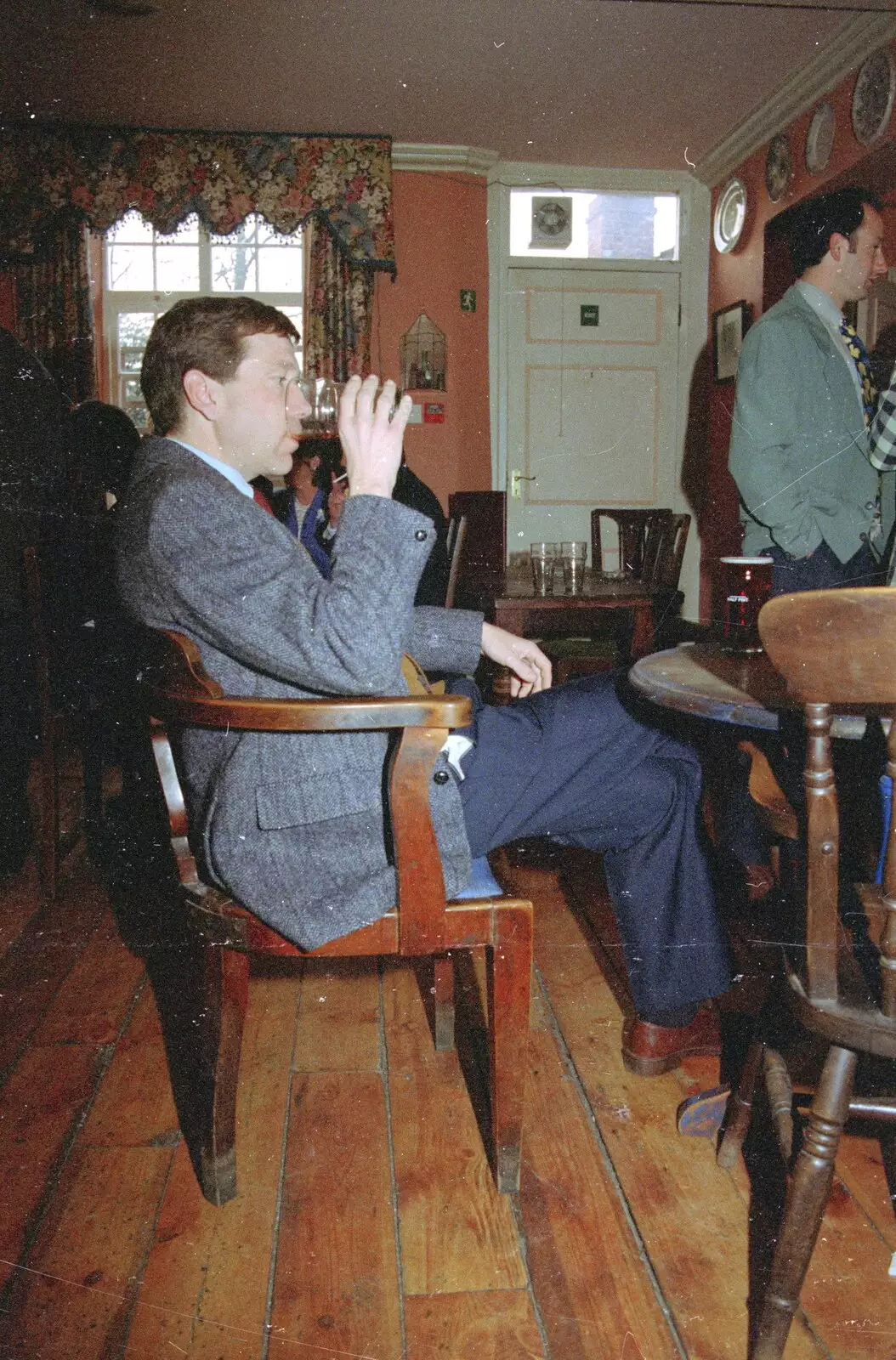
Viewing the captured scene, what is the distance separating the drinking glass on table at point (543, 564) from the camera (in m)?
3.03

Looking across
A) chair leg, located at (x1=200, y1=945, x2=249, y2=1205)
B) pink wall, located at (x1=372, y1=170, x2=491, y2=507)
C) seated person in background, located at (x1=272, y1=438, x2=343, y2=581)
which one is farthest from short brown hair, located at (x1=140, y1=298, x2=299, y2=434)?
pink wall, located at (x1=372, y1=170, x2=491, y2=507)

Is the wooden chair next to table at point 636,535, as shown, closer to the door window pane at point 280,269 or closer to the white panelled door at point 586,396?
the white panelled door at point 586,396

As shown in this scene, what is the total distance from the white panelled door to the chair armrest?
539cm

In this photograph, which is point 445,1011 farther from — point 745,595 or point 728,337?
point 728,337

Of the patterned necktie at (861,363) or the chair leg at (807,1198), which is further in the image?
the patterned necktie at (861,363)

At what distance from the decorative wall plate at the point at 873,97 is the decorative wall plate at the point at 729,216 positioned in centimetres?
129

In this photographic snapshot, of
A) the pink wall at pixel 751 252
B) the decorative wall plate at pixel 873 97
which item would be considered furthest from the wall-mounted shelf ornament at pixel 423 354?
the decorative wall plate at pixel 873 97

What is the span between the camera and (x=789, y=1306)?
1001mm

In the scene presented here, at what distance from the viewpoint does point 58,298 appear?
5719mm

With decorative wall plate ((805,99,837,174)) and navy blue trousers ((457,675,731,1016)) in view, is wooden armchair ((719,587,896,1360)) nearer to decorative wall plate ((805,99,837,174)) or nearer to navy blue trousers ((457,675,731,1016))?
navy blue trousers ((457,675,731,1016))

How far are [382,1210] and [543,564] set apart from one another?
2.09 metres

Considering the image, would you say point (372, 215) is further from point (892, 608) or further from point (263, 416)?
point (892, 608)

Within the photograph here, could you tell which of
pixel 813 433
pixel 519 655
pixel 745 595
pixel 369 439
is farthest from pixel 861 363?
pixel 369 439

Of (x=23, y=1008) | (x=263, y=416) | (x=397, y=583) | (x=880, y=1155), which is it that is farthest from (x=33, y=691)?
(x=880, y=1155)
